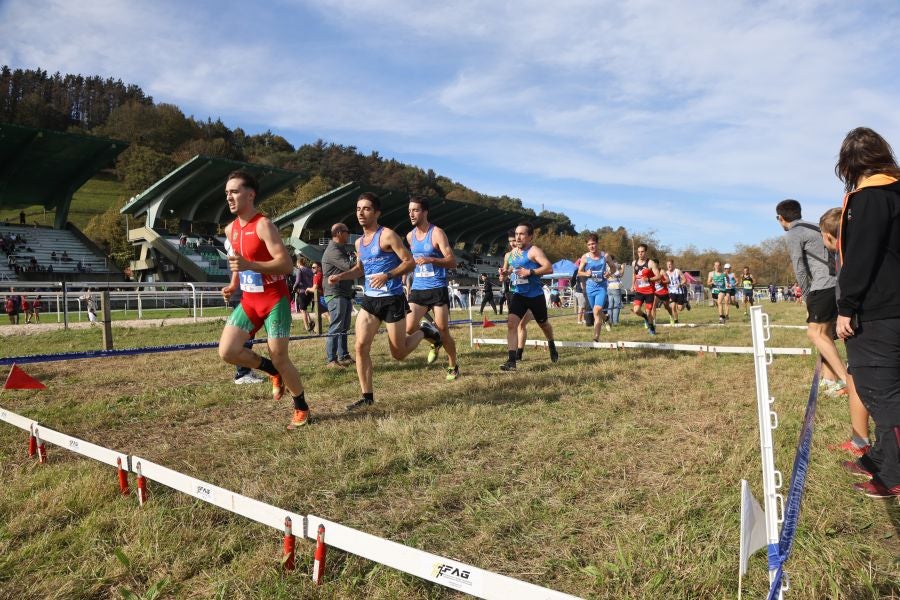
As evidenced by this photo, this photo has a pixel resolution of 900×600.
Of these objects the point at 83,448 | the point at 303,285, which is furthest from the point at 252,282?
the point at 303,285

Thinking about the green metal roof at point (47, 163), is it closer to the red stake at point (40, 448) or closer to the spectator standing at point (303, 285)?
the spectator standing at point (303, 285)

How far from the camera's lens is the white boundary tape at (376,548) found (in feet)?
5.75

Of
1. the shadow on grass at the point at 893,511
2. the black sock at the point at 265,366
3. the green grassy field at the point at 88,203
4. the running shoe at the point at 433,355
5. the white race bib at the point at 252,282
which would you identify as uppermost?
the green grassy field at the point at 88,203

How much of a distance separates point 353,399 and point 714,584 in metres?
4.04

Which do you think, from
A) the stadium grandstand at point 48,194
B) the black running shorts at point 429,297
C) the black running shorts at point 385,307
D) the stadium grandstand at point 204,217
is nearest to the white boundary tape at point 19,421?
the black running shorts at point 385,307

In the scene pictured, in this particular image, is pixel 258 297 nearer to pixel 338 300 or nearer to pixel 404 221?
pixel 338 300

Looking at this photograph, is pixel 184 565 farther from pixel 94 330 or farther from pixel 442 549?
pixel 94 330

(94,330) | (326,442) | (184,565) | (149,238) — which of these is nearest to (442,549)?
(184,565)

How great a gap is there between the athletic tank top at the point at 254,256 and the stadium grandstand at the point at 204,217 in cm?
3743

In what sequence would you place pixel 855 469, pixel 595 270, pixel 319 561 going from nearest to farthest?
pixel 319 561, pixel 855 469, pixel 595 270

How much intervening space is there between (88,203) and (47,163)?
1670 inches

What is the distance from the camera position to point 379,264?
18.1ft

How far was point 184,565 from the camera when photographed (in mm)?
2279

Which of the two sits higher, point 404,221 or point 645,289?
point 404,221
